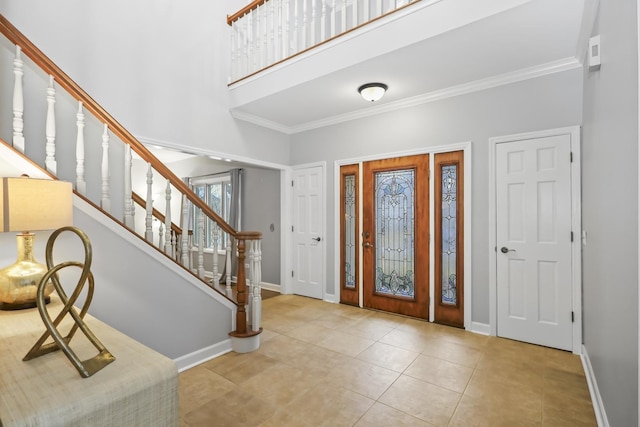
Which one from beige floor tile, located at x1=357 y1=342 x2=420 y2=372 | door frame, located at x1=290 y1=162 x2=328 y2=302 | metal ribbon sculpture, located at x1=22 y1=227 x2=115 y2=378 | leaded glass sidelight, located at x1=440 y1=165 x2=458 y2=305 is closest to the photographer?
metal ribbon sculpture, located at x1=22 y1=227 x2=115 y2=378

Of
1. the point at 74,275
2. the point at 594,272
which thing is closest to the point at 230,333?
the point at 74,275

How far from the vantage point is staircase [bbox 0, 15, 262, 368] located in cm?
193

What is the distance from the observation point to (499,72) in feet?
9.95

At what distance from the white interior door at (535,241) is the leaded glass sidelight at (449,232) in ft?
1.42

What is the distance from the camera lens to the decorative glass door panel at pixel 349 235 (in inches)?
165

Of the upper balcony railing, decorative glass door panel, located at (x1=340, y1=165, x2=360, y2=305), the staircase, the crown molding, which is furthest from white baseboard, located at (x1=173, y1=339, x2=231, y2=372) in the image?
the upper balcony railing

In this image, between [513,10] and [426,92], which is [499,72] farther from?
[513,10]

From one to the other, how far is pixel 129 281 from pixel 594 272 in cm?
330

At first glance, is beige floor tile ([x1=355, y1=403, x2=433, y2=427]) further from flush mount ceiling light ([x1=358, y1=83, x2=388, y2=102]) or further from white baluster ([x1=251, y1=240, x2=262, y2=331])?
flush mount ceiling light ([x1=358, y1=83, x2=388, y2=102])

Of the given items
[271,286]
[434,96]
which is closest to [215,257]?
[271,286]

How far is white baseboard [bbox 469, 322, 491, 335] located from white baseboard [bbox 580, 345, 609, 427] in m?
0.76

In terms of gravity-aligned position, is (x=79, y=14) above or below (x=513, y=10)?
above

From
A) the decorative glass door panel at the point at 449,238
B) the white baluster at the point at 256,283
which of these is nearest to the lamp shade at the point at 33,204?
the white baluster at the point at 256,283

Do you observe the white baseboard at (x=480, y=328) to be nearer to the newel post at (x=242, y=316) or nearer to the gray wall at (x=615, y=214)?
the gray wall at (x=615, y=214)
